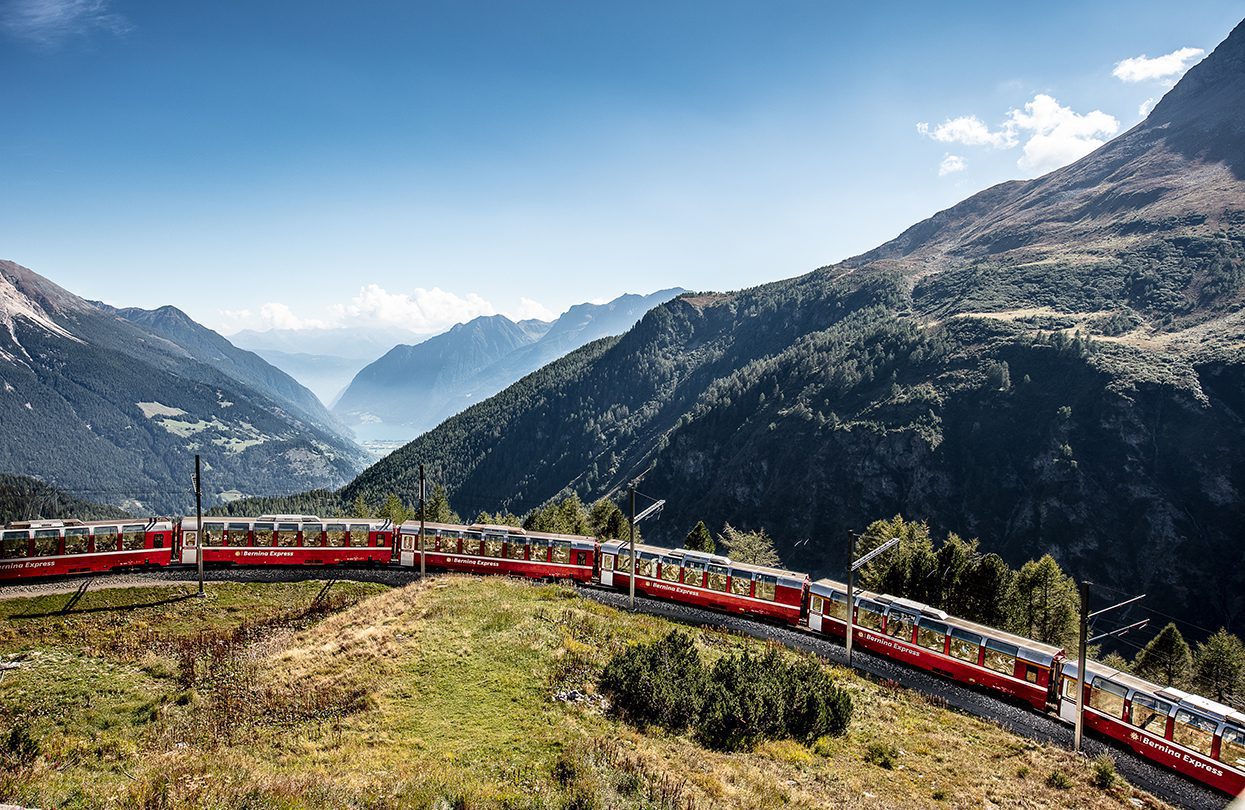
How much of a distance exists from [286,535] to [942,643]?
42.7m

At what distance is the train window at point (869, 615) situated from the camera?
123 feet

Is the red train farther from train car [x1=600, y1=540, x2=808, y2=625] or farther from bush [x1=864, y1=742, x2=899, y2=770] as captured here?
bush [x1=864, y1=742, x2=899, y2=770]

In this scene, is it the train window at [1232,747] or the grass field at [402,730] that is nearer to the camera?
the grass field at [402,730]

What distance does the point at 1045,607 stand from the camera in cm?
5888

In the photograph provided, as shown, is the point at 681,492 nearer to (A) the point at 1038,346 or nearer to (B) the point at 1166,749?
(A) the point at 1038,346

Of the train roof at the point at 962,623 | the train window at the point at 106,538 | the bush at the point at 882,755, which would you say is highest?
the train window at the point at 106,538

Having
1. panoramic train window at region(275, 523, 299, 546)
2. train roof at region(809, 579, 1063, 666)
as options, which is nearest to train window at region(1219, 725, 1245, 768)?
train roof at region(809, 579, 1063, 666)

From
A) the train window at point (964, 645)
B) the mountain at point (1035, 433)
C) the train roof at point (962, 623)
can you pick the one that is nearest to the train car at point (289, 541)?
the train roof at point (962, 623)

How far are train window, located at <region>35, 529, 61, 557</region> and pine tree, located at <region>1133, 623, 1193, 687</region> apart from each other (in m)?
80.4

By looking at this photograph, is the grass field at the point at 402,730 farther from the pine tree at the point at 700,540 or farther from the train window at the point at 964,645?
the pine tree at the point at 700,540

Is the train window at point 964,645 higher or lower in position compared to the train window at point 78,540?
lower

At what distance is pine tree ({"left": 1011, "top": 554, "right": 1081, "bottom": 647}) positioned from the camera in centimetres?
5878

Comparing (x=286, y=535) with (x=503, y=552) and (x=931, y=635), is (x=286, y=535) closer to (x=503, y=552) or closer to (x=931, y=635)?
(x=503, y=552)

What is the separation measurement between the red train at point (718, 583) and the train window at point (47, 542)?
0.06 meters
